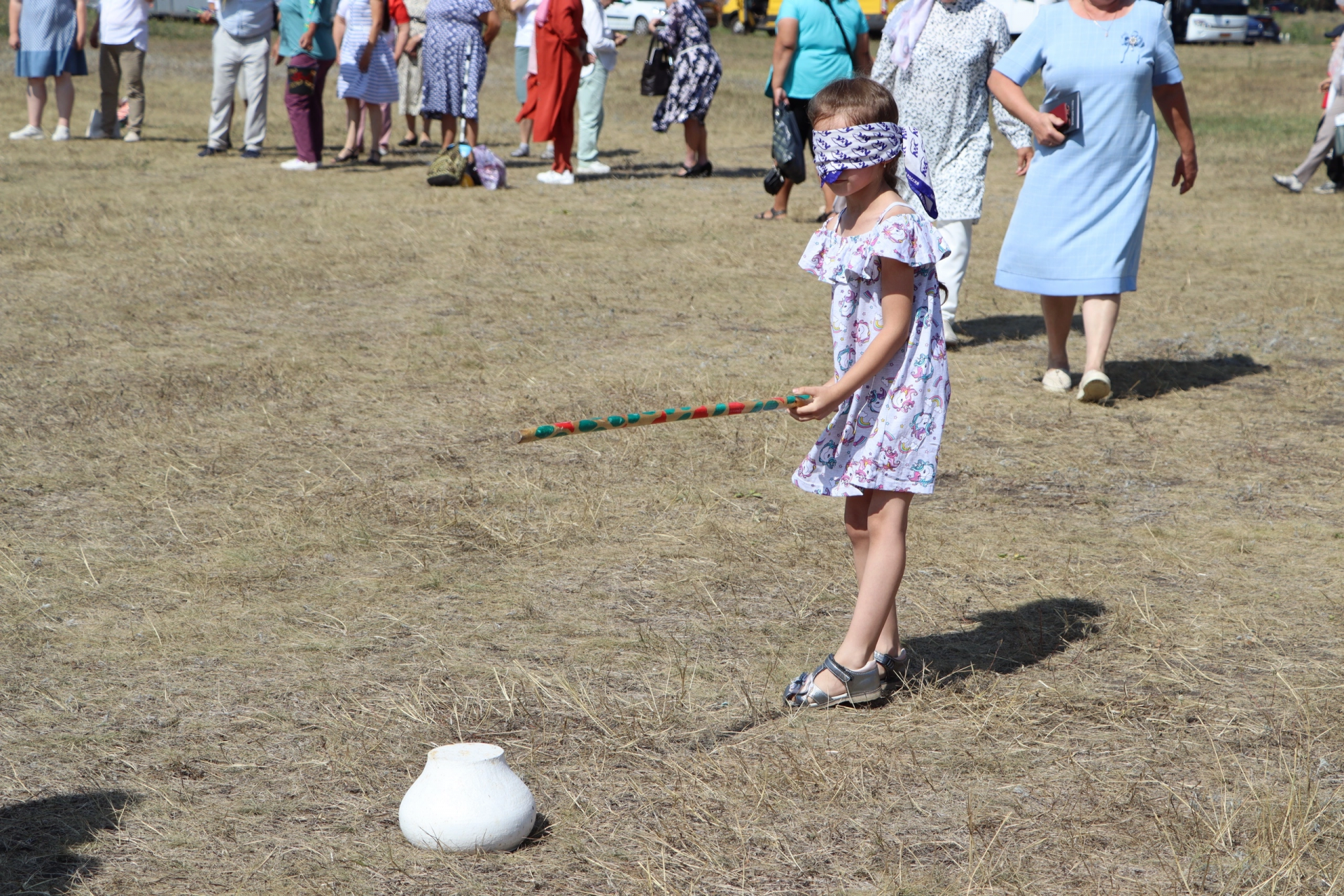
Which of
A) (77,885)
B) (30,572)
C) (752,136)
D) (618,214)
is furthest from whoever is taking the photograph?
(752,136)

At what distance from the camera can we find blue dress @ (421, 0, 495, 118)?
493 inches

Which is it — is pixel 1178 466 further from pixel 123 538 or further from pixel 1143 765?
pixel 123 538

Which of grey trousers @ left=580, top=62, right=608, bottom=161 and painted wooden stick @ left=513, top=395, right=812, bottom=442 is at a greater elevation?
painted wooden stick @ left=513, top=395, right=812, bottom=442

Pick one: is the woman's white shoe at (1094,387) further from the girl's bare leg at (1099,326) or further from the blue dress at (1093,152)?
the blue dress at (1093,152)

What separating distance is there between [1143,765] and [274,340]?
530 centimetres

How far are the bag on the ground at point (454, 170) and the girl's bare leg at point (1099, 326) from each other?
7.53 m

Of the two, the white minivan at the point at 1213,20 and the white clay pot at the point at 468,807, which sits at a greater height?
the white minivan at the point at 1213,20

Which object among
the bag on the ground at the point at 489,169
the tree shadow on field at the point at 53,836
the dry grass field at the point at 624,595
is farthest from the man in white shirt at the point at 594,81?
the tree shadow on field at the point at 53,836

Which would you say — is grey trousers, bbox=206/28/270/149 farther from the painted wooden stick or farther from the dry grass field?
the painted wooden stick

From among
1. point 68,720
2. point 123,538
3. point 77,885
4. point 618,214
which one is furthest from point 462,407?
point 618,214

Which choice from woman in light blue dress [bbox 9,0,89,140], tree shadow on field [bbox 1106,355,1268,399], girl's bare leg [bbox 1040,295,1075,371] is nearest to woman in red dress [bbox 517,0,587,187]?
woman in light blue dress [bbox 9,0,89,140]

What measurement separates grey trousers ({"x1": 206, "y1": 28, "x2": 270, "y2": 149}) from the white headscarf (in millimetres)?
7732

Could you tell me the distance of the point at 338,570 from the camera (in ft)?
14.1

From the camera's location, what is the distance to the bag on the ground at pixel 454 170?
41.2 feet
